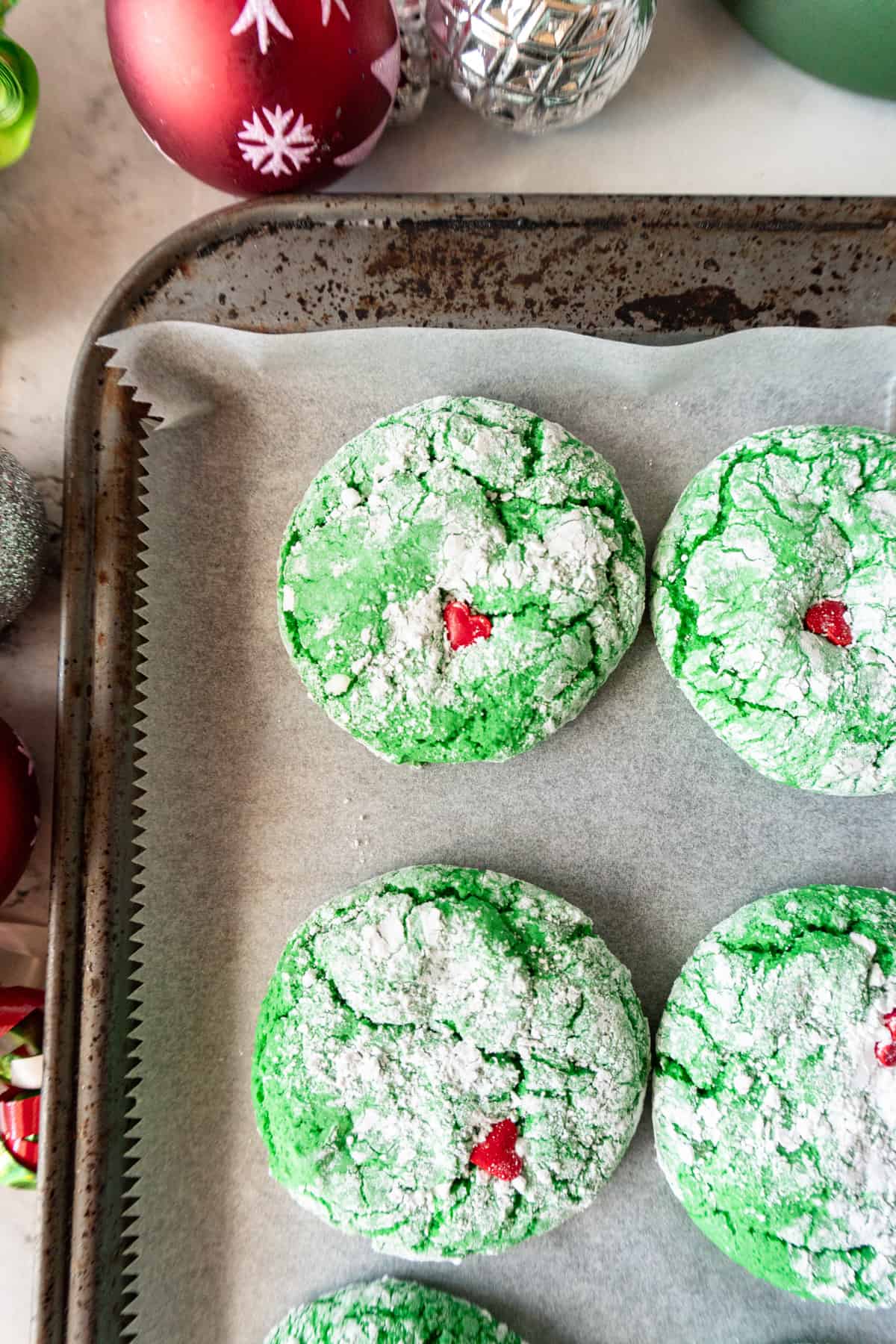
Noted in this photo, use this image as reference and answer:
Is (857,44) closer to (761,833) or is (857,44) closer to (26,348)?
(761,833)

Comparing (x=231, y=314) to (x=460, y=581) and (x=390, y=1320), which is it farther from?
(x=390, y=1320)

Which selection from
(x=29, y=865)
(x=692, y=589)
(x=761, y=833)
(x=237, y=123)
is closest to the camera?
(x=237, y=123)

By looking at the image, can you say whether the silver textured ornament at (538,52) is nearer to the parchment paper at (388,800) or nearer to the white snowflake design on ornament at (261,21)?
the white snowflake design on ornament at (261,21)

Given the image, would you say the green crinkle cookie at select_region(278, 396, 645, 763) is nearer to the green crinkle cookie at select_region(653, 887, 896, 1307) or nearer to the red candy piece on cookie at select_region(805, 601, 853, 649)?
the red candy piece on cookie at select_region(805, 601, 853, 649)

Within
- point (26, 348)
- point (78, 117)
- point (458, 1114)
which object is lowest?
point (458, 1114)

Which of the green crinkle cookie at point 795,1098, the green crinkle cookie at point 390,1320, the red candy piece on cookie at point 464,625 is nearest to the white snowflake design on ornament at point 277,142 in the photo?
the red candy piece on cookie at point 464,625

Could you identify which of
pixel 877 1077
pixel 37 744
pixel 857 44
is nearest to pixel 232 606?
pixel 37 744

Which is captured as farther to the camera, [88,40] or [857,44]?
[88,40]
